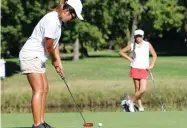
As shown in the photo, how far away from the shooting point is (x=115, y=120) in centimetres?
1059

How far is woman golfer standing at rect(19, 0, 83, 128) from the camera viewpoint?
28.0 ft

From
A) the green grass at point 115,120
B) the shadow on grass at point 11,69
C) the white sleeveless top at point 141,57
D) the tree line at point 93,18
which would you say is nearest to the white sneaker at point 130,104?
the white sleeveless top at point 141,57

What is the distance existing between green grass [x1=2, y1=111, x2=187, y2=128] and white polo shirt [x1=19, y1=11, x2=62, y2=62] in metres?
1.58

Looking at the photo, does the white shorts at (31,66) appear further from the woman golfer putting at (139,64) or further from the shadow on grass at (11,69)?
the shadow on grass at (11,69)

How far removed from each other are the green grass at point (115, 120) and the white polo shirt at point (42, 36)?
1.58 metres

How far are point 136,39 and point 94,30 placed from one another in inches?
1191

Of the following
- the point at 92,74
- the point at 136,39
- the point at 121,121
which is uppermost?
the point at 136,39

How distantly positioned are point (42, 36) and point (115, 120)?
2624mm

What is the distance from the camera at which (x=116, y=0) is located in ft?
145

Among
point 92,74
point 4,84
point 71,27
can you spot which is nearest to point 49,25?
point 4,84

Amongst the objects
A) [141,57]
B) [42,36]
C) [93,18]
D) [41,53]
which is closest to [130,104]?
[141,57]

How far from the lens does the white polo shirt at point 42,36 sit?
8461mm

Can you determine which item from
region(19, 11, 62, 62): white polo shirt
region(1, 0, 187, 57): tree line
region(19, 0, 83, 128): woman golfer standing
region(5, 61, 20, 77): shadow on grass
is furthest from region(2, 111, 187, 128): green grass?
region(5, 61, 20, 77): shadow on grass

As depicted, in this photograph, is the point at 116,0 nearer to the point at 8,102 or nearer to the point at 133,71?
the point at 8,102
